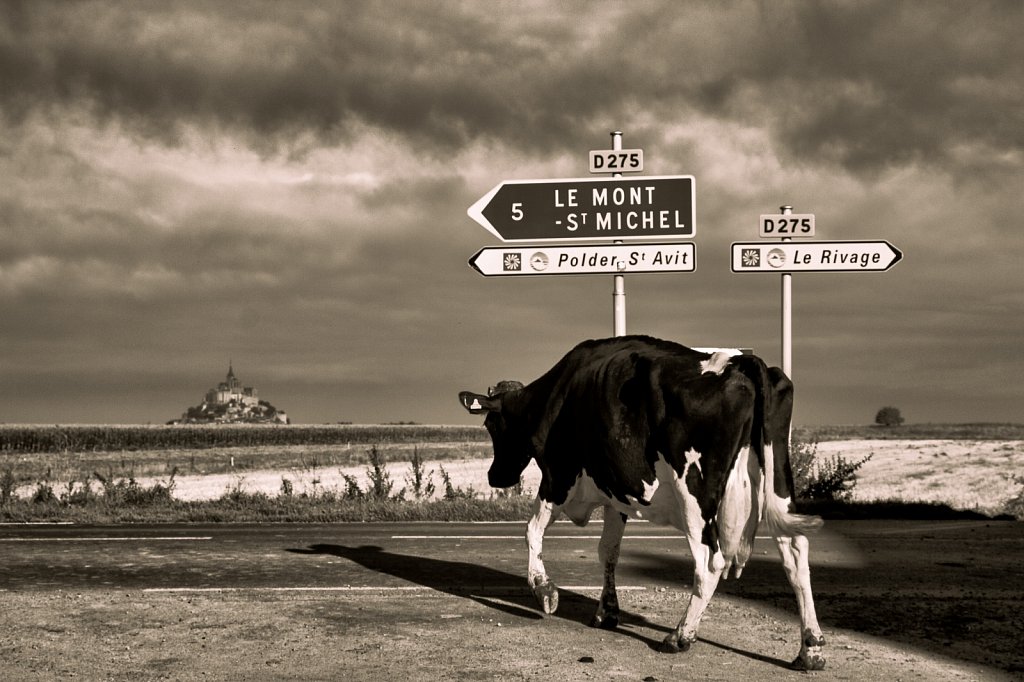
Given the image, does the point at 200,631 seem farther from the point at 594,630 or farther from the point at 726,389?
the point at 726,389

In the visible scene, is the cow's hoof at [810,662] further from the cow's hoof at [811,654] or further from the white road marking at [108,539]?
the white road marking at [108,539]

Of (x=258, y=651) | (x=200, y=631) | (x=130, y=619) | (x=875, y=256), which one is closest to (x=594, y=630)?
(x=258, y=651)

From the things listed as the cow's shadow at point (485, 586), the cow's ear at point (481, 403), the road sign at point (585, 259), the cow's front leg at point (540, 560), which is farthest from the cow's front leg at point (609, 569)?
the road sign at point (585, 259)

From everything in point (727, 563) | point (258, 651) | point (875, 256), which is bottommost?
point (258, 651)

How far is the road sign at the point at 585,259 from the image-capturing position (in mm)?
15742

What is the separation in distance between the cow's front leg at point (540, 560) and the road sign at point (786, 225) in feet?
36.0

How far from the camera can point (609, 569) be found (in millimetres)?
7332

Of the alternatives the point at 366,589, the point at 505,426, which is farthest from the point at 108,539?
the point at 505,426

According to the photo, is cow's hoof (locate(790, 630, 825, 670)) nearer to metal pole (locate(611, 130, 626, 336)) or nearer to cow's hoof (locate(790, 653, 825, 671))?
cow's hoof (locate(790, 653, 825, 671))

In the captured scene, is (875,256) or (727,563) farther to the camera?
(875,256)

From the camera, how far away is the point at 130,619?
757 centimetres

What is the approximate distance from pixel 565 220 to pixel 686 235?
191 cm

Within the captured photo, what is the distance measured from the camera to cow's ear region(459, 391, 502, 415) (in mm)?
7973

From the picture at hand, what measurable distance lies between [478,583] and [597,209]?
26.6ft
